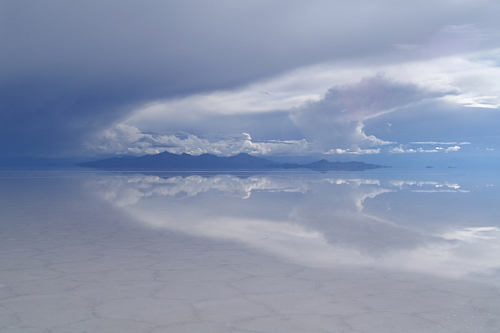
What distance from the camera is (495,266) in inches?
274

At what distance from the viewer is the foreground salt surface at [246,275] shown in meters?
4.42

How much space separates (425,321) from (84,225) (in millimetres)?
9014

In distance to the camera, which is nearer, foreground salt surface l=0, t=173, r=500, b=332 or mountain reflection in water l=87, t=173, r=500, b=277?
foreground salt surface l=0, t=173, r=500, b=332

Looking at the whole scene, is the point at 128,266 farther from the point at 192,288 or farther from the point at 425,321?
the point at 425,321

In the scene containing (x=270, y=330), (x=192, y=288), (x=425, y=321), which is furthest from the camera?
(x=192, y=288)

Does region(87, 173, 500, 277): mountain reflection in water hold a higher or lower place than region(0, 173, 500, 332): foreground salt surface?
higher

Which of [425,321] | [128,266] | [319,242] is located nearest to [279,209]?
[319,242]

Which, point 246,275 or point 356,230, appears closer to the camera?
point 246,275

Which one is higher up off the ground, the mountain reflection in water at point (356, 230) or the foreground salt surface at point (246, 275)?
the mountain reflection in water at point (356, 230)

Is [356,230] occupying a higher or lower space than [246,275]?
higher

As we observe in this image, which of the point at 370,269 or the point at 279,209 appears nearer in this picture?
the point at 370,269

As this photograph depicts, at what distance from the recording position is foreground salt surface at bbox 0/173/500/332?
4.42 meters

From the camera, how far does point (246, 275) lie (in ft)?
20.2

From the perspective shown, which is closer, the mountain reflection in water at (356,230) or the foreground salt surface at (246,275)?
the foreground salt surface at (246,275)
